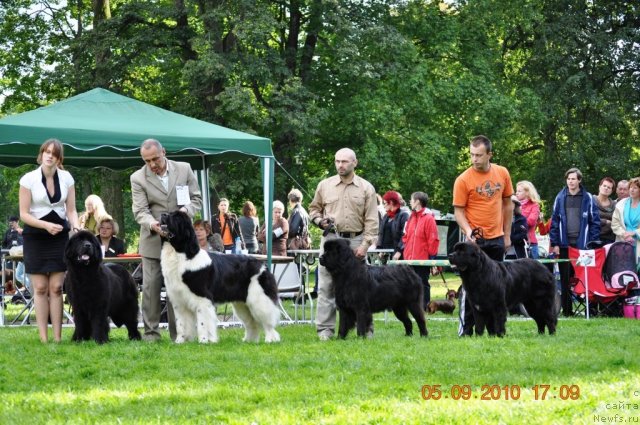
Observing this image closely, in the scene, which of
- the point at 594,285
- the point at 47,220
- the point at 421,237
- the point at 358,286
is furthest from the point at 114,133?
the point at 594,285

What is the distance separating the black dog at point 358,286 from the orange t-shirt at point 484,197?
89 centimetres

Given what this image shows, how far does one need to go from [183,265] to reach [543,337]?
334cm

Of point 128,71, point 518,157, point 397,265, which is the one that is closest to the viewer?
point 397,265

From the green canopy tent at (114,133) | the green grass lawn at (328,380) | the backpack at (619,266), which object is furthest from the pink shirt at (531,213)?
the green grass lawn at (328,380)

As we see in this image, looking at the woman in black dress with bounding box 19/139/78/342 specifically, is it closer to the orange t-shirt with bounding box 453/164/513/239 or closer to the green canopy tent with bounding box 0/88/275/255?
the green canopy tent with bounding box 0/88/275/255

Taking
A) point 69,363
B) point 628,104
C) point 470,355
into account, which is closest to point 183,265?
point 69,363

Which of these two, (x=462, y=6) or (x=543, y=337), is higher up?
(x=462, y=6)

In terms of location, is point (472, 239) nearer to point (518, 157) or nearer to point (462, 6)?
point (462, 6)

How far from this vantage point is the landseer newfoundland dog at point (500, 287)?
28.7 ft

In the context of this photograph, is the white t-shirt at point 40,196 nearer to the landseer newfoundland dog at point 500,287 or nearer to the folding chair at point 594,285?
the landseer newfoundland dog at point 500,287

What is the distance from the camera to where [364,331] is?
916 cm

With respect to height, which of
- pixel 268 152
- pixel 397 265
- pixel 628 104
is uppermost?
pixel 628 104

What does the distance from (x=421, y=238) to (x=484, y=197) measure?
4.54 meters

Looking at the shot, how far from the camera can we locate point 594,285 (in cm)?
1308
